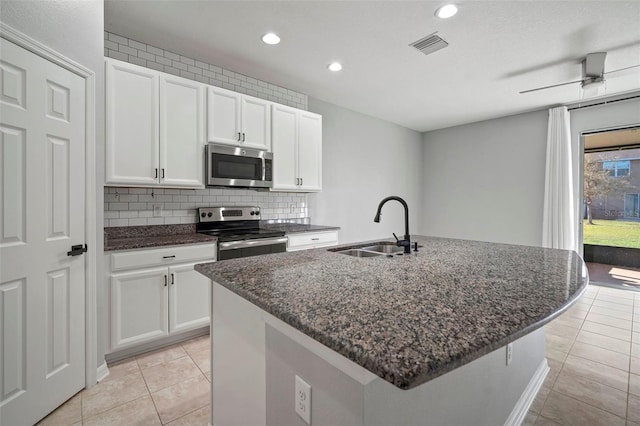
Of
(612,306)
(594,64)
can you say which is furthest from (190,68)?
(612,306)

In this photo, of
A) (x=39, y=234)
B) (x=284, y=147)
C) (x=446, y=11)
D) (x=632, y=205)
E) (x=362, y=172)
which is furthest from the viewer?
(x=362, y=172)

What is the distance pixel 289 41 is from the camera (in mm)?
2592

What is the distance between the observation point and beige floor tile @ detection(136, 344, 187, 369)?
2.22m

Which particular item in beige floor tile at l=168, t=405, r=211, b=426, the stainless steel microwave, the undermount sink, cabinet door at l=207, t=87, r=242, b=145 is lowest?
beige floor tile at l=168, t=405, r=211, b=426

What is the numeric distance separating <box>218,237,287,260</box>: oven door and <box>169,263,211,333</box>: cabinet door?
273 millimetres

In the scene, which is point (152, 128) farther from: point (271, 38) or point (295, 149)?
point (295, 149)

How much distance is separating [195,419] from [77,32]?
2413 mm

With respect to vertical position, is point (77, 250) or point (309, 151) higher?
point (309, 151)

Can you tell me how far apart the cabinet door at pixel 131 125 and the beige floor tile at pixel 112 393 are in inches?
55.8

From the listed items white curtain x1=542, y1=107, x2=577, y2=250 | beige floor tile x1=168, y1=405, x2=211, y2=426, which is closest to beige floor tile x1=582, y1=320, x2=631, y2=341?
white curtain x1=542, y1=107, x2=577, y2=250

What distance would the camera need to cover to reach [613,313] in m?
3.22

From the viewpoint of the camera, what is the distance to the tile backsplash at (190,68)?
8.35 ft

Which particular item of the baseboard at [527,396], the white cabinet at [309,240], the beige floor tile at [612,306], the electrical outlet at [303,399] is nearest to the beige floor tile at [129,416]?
the electrical outlet at [303,399]

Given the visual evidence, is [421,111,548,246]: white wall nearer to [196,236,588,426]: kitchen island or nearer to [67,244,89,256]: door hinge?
[196,236,588,426]: kitchen island
